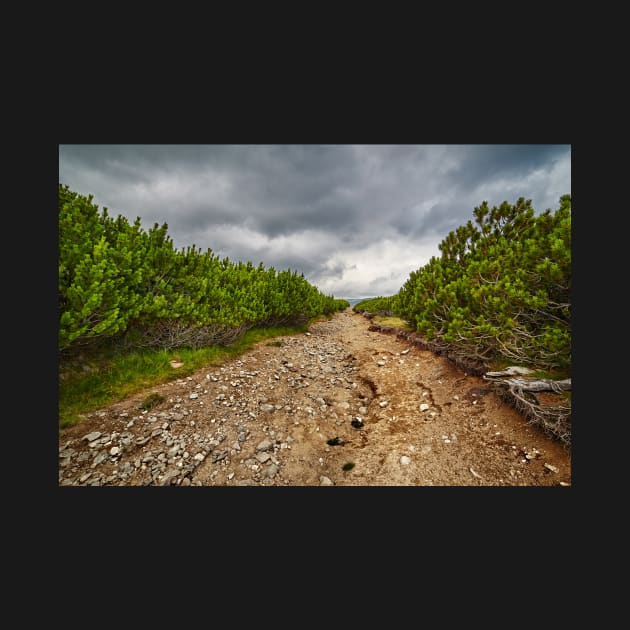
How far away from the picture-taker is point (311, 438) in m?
4.38

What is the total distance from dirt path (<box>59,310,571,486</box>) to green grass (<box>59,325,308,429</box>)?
341 millimetres

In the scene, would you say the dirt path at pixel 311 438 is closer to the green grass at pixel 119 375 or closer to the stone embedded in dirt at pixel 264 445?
the stone embedded in dirt at pixel 264 445

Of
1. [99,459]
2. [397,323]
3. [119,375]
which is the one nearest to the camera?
[99,459]

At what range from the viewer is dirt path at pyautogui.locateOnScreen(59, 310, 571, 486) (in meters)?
3.42

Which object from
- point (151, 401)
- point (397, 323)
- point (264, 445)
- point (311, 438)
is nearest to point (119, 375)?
point (151, 401)

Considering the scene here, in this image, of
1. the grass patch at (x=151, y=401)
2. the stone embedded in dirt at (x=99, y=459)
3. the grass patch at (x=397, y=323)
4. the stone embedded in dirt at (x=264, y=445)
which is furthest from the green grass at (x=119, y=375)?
the grass patch at (x=397, y=323)

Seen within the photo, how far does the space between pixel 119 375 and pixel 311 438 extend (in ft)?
17.7

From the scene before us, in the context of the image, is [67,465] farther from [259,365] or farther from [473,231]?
[473,231]

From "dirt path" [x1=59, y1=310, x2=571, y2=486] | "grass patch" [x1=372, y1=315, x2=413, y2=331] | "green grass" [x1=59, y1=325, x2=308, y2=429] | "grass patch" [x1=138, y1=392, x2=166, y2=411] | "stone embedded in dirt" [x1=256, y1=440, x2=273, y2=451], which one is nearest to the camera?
"dirt path" [x1=59, y1=310, x2=571, y2=486]

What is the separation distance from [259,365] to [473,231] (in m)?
9.41

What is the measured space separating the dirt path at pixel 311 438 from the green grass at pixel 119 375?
1.12 ft

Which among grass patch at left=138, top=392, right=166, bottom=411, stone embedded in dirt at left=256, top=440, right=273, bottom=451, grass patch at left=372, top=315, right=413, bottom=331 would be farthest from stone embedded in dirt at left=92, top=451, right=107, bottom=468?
grass patch at left=372, top=315, right=413, bottom=331

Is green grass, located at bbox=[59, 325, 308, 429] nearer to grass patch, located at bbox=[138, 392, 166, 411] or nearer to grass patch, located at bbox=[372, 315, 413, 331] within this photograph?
grass patch, located at bbox=[138, 392, 166, 411]

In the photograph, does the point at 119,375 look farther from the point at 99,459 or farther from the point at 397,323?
the point at 397,323
